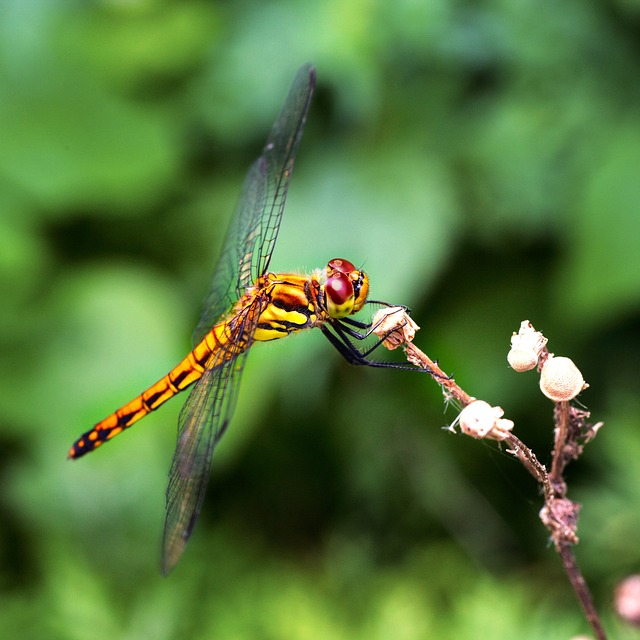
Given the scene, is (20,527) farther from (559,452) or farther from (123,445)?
(559,452)

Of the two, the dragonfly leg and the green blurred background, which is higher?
the green blurred background

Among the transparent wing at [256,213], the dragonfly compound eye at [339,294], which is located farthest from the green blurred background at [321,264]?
the dragonfly compound eye at [339,294]

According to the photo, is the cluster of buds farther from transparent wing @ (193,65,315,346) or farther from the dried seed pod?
transparent wing @ (193,65,315,346)

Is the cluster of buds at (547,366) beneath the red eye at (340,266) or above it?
beneath

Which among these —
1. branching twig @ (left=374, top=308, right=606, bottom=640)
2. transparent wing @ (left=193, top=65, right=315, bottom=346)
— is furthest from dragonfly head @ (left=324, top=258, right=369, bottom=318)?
branching twig @ (left=374, top=308, right=606, bottom=640)

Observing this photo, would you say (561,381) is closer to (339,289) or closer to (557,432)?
(557,432)

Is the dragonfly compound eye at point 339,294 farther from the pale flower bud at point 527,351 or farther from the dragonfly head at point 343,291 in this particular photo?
the pale flower bud at point 527,351

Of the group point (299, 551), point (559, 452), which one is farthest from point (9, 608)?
point (559, 452)
